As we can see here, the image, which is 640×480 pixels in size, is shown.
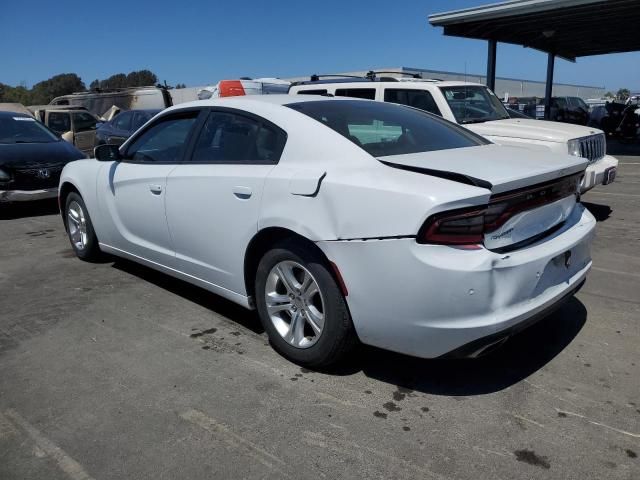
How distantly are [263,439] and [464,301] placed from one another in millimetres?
1131

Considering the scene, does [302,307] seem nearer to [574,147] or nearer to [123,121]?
[574,147]

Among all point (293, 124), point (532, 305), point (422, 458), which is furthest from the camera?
point (293, 124)

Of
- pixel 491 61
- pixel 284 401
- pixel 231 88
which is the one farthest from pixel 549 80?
pixel 284 401

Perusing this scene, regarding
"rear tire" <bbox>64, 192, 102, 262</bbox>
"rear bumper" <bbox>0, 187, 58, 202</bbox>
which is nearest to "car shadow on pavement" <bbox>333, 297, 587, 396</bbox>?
"rear tire" <bbox>64, 192, 102, 262</bbox>

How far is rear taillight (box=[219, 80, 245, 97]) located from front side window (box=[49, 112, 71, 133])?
5141 millimetres

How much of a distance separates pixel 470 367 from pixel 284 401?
1.12 meters

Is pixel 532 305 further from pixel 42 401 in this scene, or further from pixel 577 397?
pixel 42 401

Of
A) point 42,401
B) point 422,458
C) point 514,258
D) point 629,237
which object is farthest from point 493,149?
point 629,237

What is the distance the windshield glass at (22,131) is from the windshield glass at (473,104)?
6.50m

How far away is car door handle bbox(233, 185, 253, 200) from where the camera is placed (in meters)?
3.22

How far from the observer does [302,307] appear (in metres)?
3.08

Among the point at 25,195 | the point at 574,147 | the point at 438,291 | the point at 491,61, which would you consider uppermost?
the point at 491,61

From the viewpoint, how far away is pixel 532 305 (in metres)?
2.69

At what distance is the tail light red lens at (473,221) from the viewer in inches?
97.5
